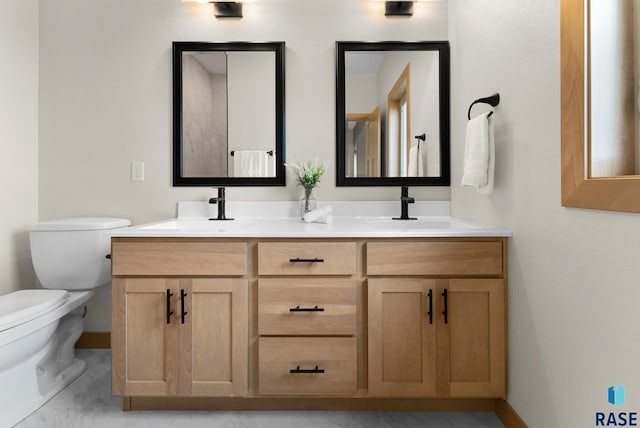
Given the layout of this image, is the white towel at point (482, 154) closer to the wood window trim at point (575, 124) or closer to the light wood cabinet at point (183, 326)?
the wood window trim at point (575, 124)

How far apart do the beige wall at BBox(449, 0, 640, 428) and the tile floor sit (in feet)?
0.93

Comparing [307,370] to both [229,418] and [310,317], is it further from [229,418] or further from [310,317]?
[229,418]

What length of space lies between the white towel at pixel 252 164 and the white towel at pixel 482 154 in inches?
42.0

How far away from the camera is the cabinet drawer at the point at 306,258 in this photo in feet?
4.94

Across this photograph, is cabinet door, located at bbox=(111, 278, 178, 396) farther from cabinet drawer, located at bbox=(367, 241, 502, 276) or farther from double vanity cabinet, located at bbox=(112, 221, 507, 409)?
cabinet drawer, located at bbox=(367, 241, 502, 276)

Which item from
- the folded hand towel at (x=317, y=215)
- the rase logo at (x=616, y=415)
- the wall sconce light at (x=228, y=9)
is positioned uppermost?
the wall sconce light at (x=228, y=9)

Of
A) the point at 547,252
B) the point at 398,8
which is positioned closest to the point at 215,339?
the point at 547,252

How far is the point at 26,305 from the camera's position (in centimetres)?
159

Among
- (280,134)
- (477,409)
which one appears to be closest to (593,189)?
(477,409)

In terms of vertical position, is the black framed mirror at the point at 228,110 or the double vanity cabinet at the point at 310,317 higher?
the black framed mirror at the point at 228,110

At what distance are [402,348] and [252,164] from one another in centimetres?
125

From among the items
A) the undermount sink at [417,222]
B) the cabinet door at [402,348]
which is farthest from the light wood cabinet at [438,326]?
the undermount sink at [417,222]

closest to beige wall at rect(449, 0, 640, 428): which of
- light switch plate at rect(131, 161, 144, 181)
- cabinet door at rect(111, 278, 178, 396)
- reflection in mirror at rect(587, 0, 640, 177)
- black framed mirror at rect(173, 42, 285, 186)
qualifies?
reflection in mirror at rect(587, 0, 640, 177)

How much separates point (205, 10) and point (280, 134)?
828mm
